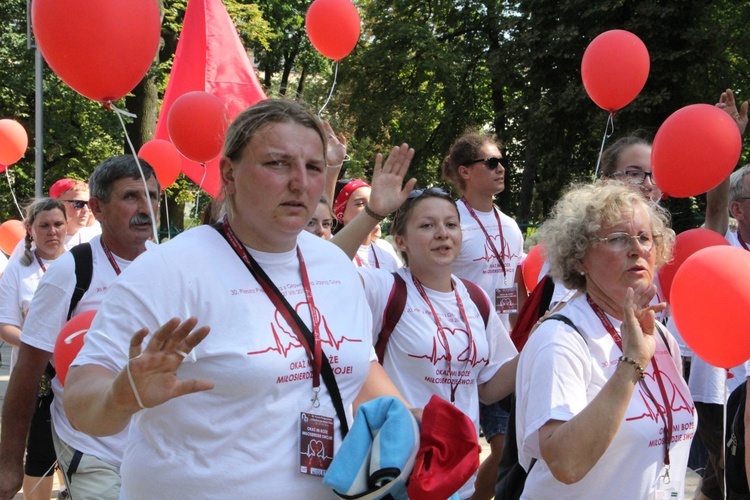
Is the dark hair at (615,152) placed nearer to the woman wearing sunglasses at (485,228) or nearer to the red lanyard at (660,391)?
the woman wearing sunglasses at (485,228)

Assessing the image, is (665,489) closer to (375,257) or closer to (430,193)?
(430,193)

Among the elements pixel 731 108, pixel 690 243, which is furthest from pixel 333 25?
pixel 690 243

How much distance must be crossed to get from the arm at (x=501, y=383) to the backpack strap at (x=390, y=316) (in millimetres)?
541

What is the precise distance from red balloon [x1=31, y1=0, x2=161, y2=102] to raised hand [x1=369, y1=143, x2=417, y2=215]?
4.01 feet

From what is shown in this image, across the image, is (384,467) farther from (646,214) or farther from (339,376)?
(646,214)

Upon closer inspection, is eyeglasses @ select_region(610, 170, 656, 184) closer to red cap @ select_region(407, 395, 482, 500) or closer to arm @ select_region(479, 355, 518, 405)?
arm @ select_region(479, 355, 518, 405)

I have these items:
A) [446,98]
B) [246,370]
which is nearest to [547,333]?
[246,370]

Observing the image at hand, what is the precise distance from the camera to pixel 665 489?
269 cm

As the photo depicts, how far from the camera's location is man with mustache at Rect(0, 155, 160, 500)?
3.42m

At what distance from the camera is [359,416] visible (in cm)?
231

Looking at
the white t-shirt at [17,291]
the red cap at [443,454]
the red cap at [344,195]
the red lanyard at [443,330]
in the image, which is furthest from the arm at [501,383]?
the white t-shirt at [17,291]

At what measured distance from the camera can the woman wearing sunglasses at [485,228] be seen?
575 centimetres

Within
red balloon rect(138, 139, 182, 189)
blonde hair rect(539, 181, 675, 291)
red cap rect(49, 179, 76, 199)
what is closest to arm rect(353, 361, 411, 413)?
blonde hair rect(539, 181, 675, 291)

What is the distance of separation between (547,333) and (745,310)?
0.77 metres
